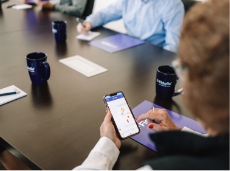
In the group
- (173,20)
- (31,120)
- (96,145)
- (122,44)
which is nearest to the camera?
(96,145)

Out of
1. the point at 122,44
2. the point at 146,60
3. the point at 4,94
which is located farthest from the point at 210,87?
the point at 122,44

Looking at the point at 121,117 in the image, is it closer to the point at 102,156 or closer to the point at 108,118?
the point at 108,118

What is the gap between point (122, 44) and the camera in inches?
57.4

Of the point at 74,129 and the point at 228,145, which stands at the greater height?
the point at 228,145

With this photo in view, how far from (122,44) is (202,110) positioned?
105 centimetres

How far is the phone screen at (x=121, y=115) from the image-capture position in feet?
2.58

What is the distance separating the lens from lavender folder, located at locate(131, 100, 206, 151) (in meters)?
0.78

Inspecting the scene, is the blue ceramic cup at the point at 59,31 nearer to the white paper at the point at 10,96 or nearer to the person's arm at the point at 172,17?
the white paper at the point at 10,96

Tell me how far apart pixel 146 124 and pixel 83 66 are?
0.47m

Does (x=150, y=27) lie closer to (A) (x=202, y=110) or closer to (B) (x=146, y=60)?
(B) (x=146, y=60)

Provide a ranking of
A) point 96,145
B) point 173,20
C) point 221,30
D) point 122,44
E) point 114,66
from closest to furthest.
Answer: point 221,30
point 96,145
point 114,66
point 122,44
point 173,20

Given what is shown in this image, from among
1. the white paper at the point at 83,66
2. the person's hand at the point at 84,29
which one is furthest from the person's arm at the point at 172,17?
the white paper at the point at 83,66

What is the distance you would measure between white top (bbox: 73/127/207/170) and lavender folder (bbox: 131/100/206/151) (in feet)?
0.32

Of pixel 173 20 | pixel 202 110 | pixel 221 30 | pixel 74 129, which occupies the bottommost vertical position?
pixel 74 129
